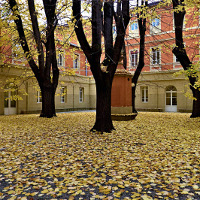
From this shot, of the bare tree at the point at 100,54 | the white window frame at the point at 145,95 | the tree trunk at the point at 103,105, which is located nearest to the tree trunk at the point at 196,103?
the bare tree at the point at 100,54

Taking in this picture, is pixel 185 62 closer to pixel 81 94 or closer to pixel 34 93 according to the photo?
pixel 34 93

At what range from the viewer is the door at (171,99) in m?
21.5

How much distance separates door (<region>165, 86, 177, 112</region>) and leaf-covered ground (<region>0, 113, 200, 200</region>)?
607 inches

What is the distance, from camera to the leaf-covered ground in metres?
3.19

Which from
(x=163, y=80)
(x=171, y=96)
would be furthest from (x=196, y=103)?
(x=163, y=80)

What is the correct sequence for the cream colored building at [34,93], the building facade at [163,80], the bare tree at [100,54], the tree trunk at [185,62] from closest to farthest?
the bare tree at [100,54], the tree trunk at [185,62], the cream colored building at [34,93], the building facade at [163,80]

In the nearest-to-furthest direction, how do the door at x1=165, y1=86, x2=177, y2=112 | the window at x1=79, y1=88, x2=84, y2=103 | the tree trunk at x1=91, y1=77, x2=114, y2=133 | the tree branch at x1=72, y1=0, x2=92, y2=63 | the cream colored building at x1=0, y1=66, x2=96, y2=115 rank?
the tree branch at x1=72, y1=0, x2=92, y2=63 < the tree trunk at x1=91, y1=77, x2=114, y2=133 < the cream colored building at x1=0, y1=66, x2=96, y2=115 < the door at x1=165, y1=86, x2=177, y2=112 < the window at x1=79, y1=88, x2=84, y2=103

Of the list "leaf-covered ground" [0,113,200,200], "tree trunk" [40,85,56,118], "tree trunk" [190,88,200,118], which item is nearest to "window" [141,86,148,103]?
"tree trunk" [190,88,200,118]

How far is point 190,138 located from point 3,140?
6692mm

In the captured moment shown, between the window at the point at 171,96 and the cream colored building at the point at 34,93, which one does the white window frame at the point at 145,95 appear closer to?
the window at the point at 171,96

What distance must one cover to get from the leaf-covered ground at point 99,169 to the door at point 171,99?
15425 mm

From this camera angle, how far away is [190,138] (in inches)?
287

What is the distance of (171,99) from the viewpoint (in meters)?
21.8

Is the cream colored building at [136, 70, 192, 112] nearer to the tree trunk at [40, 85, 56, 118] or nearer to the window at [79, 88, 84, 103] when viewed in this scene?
the window at [79, 88, 84, 103]
